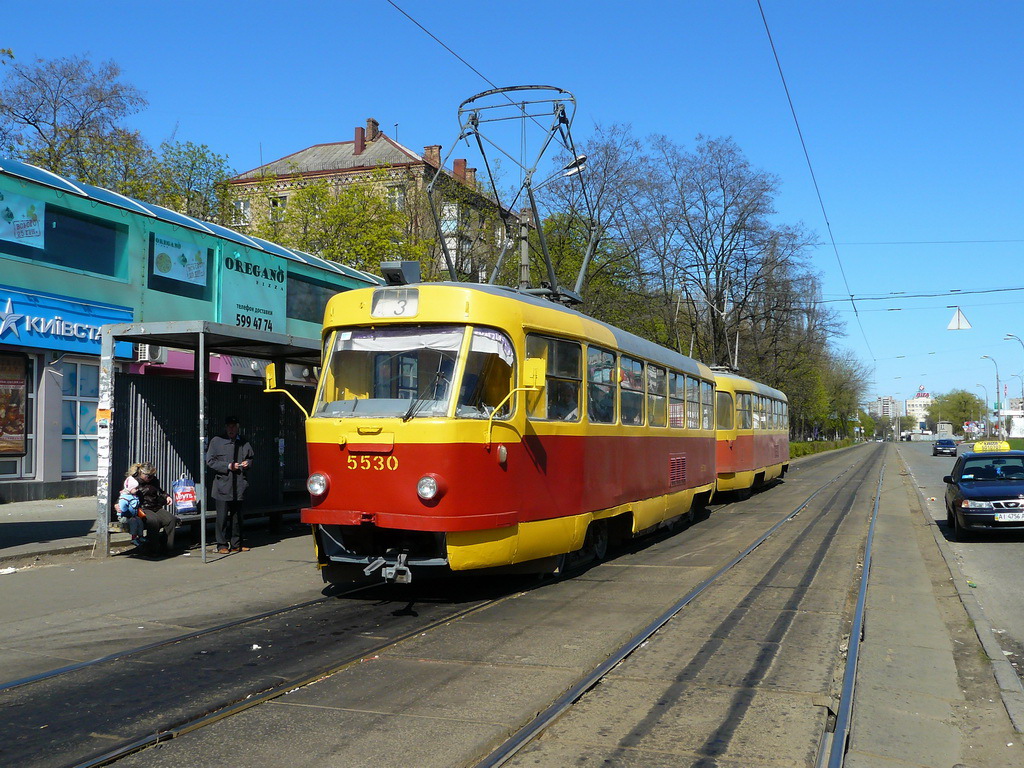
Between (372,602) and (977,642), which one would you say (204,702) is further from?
(977,642)

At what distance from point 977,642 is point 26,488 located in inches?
715

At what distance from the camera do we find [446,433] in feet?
26.5

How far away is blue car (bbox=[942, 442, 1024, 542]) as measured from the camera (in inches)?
549

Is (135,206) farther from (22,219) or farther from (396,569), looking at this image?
(396,569)

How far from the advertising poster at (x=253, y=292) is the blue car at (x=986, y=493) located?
13602 millimetres

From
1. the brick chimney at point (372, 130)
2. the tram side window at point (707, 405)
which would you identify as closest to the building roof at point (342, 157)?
the brick chimney at point (372, 130)

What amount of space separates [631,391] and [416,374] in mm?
4292

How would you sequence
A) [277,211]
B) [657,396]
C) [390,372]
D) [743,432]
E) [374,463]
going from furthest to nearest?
[277,211], [743,432], [657,396], [390,372], [374,463]

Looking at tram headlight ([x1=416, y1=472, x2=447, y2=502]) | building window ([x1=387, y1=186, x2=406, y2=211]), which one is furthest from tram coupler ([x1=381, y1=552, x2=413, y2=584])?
building window ([x1=387, y1=186, x2=406, y2=211])

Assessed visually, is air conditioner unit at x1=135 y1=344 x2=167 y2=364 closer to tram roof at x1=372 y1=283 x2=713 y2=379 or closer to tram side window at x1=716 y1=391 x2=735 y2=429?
tram roof at x1=372 y1=283 x2=713 y2=379

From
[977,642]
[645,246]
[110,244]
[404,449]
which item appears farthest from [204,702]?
[645,246]

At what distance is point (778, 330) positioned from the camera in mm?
51469

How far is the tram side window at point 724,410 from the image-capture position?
2084cm

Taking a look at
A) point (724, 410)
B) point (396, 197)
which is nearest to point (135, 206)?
point (724, 410)
